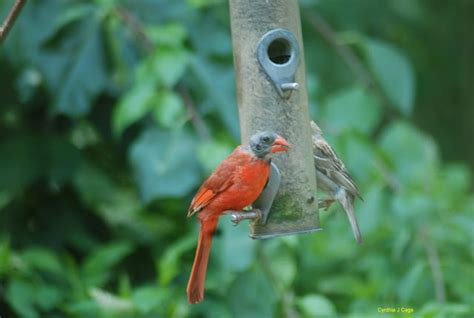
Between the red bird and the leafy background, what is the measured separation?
1008mm

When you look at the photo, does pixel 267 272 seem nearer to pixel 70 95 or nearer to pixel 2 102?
pixel 70 95

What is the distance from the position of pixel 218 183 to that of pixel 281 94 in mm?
583

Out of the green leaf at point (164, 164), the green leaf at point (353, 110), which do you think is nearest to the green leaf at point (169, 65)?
the green leaf at point (164, 164)

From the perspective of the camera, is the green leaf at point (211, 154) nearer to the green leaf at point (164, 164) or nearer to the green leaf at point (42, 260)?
the green leaf at point (164, 164)

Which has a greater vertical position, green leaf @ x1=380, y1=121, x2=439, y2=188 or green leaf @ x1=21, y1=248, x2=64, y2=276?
green leaf @ x1=380, y1=121, x2=439, y2=188

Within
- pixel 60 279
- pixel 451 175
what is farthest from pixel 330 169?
pixel 451 175

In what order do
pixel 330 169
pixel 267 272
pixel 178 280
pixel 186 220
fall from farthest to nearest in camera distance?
pixel 186 220, pixel 178 280, pixel 267 272, pixel 330 169

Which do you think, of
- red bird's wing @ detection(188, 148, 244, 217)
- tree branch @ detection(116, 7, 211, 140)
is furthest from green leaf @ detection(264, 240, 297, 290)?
red bird's wing @ detection(188, 148, 244, 217)

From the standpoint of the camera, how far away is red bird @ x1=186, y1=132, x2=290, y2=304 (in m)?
3.56

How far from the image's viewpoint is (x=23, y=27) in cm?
514

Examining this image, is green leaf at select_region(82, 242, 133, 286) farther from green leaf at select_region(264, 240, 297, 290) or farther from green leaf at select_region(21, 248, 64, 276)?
green leaf at select_region(264, 240, 297, 290)

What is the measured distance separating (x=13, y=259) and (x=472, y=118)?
532 centimetres

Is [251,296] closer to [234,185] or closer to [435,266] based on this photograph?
[435,266]

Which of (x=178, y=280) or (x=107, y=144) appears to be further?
(x=107, y=144)
